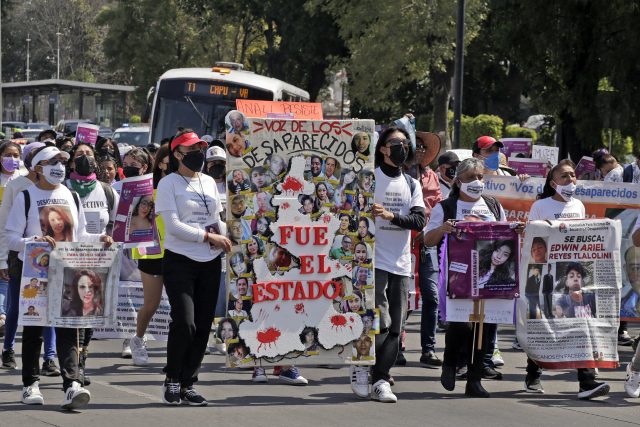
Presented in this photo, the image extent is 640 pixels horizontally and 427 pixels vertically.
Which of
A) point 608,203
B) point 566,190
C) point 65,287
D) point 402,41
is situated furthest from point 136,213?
point 402,41

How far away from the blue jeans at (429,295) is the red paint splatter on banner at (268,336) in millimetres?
2413

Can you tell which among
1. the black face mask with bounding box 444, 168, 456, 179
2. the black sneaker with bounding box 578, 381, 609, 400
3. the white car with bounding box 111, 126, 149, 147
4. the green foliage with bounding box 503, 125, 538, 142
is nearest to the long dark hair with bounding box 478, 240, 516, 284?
the black sneaker with bounding box 578, 381, 609, 400

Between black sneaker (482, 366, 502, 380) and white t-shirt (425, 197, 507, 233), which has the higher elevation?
white t-shirt (425, 197, 507, 233)

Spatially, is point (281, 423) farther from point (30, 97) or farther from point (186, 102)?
point (30, 97)

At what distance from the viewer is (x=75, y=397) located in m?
8.23

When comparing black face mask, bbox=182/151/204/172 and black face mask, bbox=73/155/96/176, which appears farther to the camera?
black face mask, bbox=73/155/96/176

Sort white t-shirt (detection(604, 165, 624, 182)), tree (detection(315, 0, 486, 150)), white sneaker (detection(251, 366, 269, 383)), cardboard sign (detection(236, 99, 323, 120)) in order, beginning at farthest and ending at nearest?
tree (detection(315, 0, 486, 150)) → white t-shirt (detection(604, 165, 624, 182)) → white sneaker (detection(251, 366, 269, 383)) → cardboard sign (detection(236, 99, 323, 120))

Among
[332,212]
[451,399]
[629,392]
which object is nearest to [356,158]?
[332,212]

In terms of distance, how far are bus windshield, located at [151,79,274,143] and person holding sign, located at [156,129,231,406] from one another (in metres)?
17.0

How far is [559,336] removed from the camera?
947 centimetres

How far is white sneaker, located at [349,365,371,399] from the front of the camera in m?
9.16

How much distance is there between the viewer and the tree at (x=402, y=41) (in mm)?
35375

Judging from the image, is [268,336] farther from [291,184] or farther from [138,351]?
[138,351]

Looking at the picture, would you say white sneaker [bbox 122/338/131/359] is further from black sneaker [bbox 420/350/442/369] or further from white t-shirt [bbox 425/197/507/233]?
white t-shirt [bbox 425/197/507/233]
